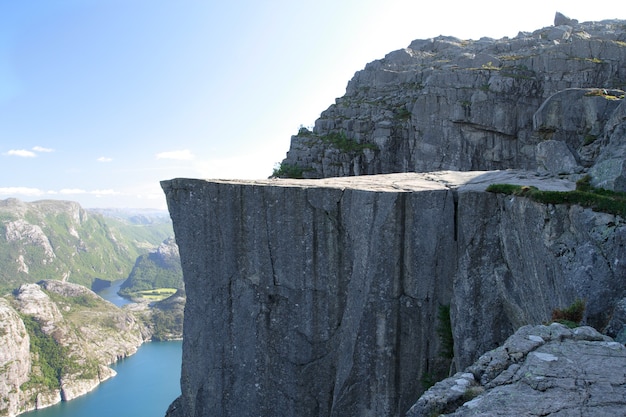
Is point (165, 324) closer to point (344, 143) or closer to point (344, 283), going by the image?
point (344, 143)

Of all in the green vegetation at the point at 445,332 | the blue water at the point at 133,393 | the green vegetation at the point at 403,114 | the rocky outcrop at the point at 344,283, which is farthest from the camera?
the blue water at the point at 133,393

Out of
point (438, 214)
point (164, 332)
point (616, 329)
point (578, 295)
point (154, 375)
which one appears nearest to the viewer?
point (616, 329)

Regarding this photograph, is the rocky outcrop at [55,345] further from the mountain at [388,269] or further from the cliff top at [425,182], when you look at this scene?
the cliff top at [425,182]

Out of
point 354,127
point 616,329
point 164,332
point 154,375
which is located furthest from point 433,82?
point 164,332

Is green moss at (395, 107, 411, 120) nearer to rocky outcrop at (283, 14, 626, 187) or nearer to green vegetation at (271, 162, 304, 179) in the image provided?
rocky outcrop at (283, 14, 626, 187)

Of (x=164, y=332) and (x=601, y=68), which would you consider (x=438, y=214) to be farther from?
(x=164, y=332)

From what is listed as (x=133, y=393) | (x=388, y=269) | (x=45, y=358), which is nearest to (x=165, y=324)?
(x=45, y=358)

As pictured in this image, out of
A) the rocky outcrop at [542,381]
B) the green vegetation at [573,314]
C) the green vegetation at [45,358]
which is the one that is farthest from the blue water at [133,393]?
the rocky outcrop at [542,381]
